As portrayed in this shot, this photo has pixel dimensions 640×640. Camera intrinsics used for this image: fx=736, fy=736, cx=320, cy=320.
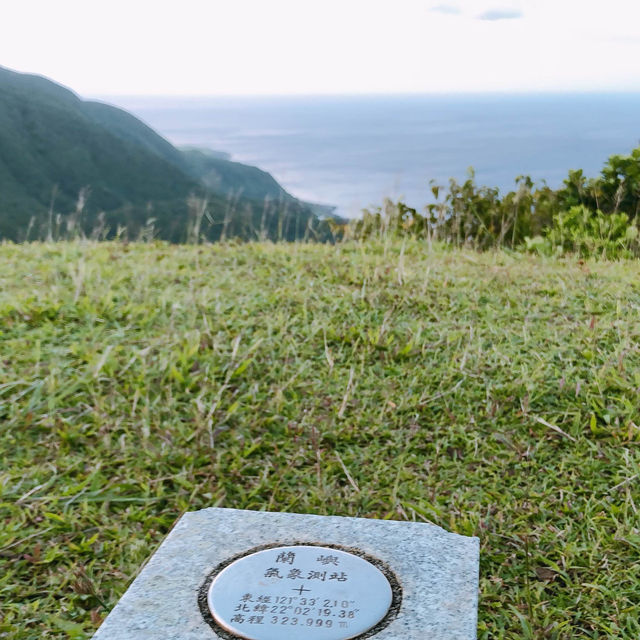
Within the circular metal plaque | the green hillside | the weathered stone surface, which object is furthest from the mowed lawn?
the green hillside

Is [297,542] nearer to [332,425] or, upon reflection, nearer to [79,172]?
[332,425]

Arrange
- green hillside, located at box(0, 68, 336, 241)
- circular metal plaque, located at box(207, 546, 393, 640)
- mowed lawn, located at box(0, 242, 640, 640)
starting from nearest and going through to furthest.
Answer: circular metal plaque, located at box(207, 546, 393, 640)
mowed lawn, located at box(0, 242, 640, 640)
green hillside, located at box(0, 68, 336, 241)

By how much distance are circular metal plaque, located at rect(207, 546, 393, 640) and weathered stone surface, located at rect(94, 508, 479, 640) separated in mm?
59

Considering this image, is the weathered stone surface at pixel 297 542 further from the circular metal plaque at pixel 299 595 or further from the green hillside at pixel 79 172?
the green hillside at pixel 79 172

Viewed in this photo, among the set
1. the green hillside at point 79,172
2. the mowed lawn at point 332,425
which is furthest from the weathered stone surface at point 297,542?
the green hillside at point 79,172

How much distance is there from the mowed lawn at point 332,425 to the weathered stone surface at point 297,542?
0.47 m

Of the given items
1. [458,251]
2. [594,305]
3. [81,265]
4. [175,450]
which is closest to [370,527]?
[175,450]

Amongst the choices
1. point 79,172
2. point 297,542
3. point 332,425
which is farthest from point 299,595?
point 79,172

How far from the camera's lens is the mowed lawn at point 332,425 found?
8.88 ft

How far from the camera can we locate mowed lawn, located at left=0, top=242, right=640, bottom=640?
2707 mm

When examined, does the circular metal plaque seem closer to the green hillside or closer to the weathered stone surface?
the weathered stone surface

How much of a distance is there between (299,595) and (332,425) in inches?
61.5

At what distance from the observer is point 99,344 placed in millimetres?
4129

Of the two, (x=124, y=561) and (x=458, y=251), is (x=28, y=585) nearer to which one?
(x=124, y=561)
